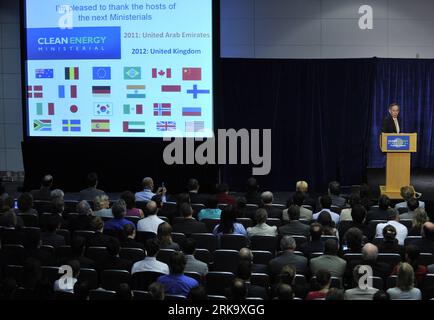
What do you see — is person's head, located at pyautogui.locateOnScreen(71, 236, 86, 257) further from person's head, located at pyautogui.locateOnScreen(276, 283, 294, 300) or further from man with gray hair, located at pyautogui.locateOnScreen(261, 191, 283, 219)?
man with gray hair, located at pyautogui.locateOnScreen(261, 191, 283, 219)

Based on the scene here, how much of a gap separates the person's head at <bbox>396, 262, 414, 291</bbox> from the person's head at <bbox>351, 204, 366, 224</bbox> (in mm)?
2146

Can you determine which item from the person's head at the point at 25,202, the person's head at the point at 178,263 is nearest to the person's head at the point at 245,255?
the person's head at the point at 178,263

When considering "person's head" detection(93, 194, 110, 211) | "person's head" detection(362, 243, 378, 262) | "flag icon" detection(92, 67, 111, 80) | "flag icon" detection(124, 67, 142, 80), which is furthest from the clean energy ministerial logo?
"person's head" detection(362, 243, 378, 262)

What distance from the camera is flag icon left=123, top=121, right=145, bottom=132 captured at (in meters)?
12.0

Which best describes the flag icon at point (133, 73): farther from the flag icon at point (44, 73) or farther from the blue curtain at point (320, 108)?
the blue curtain at point (320, 108)

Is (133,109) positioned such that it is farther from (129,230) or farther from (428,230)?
(428,230)

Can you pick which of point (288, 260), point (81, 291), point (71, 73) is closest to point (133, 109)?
point (71, 73)

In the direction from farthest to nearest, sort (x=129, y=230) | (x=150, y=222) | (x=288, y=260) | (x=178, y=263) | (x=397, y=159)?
(x=397, y=159)
(x=150, y=222)
(x=129, y=230)
(x=288, y=260)
(x=178, y=263)

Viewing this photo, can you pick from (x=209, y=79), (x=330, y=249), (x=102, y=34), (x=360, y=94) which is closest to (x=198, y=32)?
(x=209, y=79)

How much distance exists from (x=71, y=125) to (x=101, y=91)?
0.86 metres

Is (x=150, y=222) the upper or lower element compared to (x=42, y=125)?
lower

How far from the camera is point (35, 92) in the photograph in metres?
12.2
